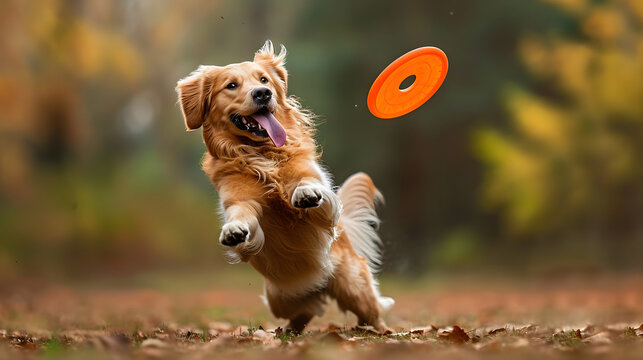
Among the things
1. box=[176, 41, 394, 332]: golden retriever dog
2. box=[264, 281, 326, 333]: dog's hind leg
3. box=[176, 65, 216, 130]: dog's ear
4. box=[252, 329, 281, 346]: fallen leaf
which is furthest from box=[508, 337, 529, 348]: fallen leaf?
box=[176, 65, 216, 130]: dog's ear

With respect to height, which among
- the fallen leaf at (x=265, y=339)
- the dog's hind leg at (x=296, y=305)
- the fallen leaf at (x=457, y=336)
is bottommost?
the fallen leaf at (x=265, y=339)

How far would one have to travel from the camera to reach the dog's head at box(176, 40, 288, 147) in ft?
13.3

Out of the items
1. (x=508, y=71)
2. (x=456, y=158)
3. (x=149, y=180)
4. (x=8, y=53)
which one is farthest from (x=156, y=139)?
(x=508, y=71)

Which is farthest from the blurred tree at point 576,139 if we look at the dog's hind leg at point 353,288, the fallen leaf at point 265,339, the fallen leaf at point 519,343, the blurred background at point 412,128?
the fallen leaf at point 519,343

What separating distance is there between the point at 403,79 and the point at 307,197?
1542 mm

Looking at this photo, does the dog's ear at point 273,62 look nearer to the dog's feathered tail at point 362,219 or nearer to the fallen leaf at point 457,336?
the dog's feathered tail at point 362,219

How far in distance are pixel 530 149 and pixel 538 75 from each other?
5.51ft

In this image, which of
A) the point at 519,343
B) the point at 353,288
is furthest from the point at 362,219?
the point at 519,343

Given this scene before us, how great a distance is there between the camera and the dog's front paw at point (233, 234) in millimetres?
3531

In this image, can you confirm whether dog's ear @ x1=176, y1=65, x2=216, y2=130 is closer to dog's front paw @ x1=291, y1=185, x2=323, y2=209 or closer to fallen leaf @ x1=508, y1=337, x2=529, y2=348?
dog's front paw @ x1=291, y1=185, x2=323, y2=209

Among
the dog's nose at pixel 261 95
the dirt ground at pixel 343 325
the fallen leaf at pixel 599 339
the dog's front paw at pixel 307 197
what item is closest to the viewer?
the dirt ground at pixel 343 325

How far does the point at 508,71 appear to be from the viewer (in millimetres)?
14211

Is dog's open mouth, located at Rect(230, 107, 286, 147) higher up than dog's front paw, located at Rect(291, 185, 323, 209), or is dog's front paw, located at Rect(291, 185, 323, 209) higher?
dog's open mouth, located at Rect(230, 107, 286, 147)

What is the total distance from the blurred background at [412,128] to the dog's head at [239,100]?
900 cm
